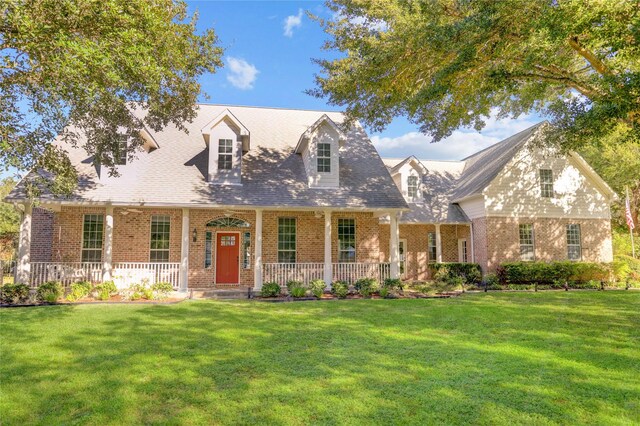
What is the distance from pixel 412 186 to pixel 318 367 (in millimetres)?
16299

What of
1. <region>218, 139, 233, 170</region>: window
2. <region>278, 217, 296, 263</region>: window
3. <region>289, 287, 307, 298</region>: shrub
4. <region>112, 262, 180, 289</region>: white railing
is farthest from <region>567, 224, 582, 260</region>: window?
<region>112, 262, 180, 289</region>: white railing

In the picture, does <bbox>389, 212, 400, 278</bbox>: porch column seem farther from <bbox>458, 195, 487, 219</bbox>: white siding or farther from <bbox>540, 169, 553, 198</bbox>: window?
<bbox>540, 169, 553, 198</bbox>: window

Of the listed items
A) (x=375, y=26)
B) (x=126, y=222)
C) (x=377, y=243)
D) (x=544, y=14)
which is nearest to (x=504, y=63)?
(x=544, y=14)

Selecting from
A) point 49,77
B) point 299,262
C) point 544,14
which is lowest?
point 299,262

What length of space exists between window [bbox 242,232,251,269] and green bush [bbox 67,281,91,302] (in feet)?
17.9

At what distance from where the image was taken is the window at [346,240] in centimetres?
1612

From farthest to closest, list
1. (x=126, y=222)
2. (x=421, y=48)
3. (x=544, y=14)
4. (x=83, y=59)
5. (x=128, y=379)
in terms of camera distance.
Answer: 1. (x=126, y=222)
2. (x=421, y=48)
3. (x=544, y=14)
4. (x=83, y=59)
5. (x=128, y=379)

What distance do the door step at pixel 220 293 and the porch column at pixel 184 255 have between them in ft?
1.47

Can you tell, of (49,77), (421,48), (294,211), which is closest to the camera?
(49,77)

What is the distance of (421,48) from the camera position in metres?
10.1

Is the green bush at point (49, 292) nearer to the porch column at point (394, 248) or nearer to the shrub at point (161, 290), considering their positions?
the shrub at point (161, 290)

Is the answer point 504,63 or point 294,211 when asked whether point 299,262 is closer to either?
point 294,211

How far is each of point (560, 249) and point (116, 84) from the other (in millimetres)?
19688

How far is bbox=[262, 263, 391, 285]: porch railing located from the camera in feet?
47.5
